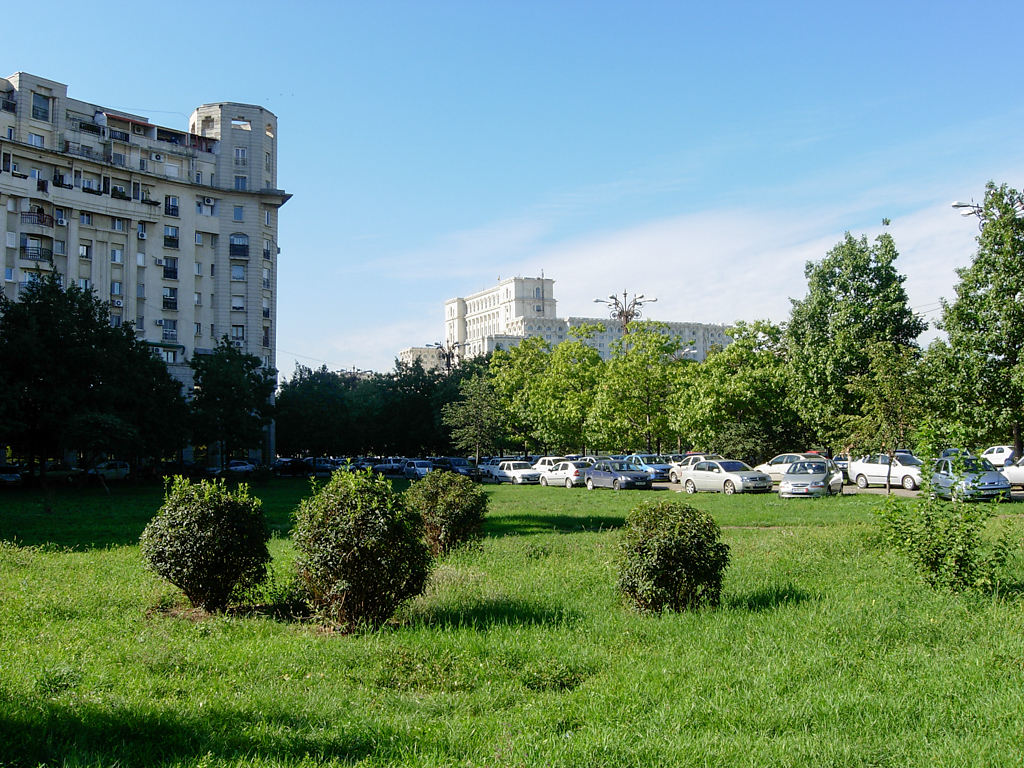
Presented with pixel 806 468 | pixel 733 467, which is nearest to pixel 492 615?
pixel 806 468

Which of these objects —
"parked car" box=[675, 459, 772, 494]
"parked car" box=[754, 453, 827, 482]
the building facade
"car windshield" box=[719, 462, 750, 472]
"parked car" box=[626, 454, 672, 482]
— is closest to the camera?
"parked car" box=[675, 459, 772, 494]

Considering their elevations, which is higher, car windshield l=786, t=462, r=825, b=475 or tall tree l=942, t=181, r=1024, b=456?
tall tree l=942, t=181, r=1024, b=456

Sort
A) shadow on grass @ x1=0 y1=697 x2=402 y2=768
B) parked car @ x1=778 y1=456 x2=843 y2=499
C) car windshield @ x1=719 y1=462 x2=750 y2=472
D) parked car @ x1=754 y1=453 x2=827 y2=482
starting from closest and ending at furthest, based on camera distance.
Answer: shadow on grass @ x1=0 y1=697 x2=402 y2=768 < parked car @ x1=778 y1=456 x2=843 y2=499 < car windshield @ x1=719 y1=462 x2=750 y2=472 < parked car @ x1=754 y1=453 x2=827 y2=482

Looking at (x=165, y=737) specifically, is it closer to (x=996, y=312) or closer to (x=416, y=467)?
(x=996, y=312)

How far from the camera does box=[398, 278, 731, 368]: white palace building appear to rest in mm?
171500

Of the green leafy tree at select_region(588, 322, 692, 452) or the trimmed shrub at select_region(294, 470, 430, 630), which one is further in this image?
the green leafy tree at select_region(588, 322, 692, 452)

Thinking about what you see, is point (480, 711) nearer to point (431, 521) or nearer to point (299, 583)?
point (299, 583)

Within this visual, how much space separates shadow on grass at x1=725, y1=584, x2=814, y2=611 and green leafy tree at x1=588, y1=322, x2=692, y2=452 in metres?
36.5

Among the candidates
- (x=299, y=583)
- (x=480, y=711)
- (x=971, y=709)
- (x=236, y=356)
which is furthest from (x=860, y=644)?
(x=236, y=356)

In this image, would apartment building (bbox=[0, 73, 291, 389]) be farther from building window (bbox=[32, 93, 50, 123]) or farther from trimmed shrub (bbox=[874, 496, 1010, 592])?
trimmed shrub (bbox=[874, 496, 1010, 592])

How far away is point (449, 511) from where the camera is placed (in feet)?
47.2

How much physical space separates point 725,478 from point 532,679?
26.3 meters

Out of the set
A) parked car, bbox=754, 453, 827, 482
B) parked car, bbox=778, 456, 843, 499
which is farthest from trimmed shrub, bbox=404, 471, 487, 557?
parked car, bbox=754, 453, 827, 482

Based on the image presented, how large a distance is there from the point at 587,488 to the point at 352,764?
3328 cm
